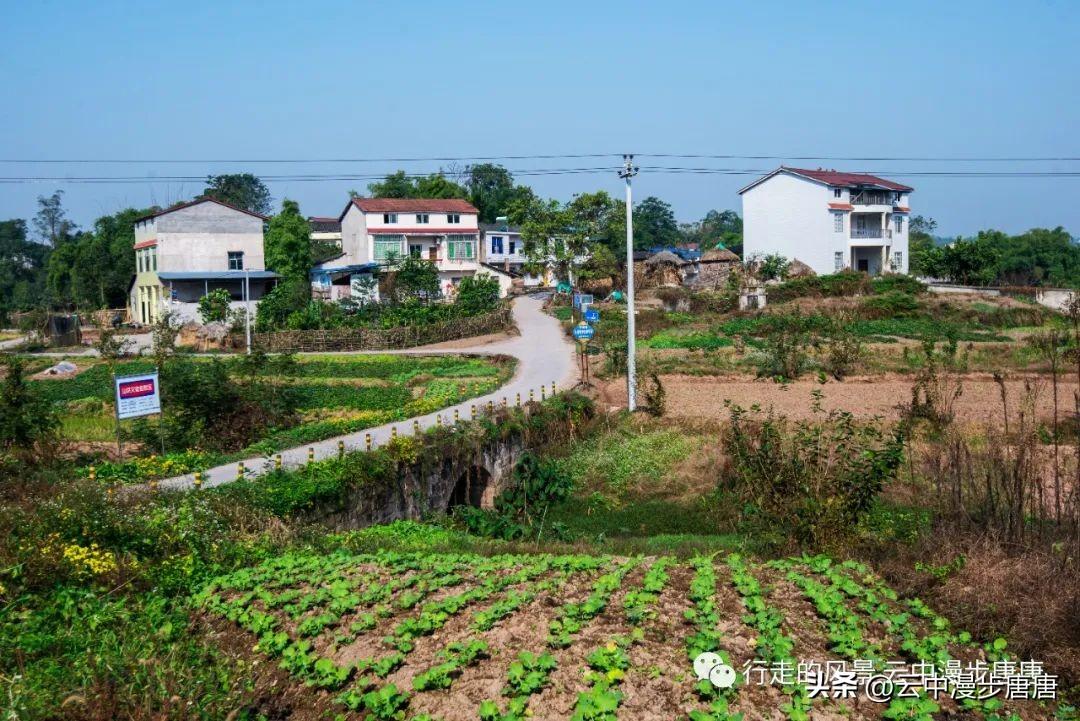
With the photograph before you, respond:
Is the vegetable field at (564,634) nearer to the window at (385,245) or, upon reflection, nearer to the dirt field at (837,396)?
the dirt field at (837,396)

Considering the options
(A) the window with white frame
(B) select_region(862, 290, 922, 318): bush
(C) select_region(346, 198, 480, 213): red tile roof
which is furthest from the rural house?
(B) select_region(862, 290, 922, 318): bush

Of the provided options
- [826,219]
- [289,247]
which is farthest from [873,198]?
[289,247]

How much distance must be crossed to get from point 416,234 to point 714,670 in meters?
52.1

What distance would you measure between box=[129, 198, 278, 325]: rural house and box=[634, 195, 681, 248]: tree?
50398mm

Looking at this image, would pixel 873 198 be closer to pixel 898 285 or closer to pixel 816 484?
pixel 898 285

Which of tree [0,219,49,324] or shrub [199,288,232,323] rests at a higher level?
tree [0,219,49,324]

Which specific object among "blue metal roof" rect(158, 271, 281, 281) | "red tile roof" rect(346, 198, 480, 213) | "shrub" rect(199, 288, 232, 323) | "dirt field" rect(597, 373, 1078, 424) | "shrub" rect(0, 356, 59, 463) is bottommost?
"dirt field" rect(597, 373, 1078, 424)

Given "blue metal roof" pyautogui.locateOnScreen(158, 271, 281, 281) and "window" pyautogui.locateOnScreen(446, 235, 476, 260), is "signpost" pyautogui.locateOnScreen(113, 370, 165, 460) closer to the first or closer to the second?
"blue metal roof" pyautogui.locateOnScreen(158, 271, 281, 281)

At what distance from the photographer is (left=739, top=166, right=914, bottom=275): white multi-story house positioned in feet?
191

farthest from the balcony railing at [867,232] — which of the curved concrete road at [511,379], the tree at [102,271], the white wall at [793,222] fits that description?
the tree at [102,271]

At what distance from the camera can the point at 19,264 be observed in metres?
91.8

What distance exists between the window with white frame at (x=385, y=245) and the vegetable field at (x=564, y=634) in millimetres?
47594

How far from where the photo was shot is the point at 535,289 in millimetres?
61188

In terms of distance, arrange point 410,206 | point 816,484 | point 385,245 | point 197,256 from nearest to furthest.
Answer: point 816,484 < point 197,256 < point 385,245 < point 410,206
